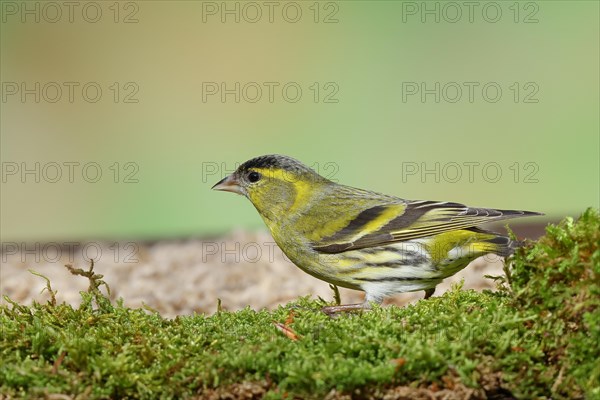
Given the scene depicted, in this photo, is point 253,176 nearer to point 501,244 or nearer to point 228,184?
point 228,184

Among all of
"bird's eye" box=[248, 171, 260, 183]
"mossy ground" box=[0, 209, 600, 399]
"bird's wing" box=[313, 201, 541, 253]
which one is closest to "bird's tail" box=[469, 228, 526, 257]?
"bird's wing" box=[313, 201, 541, 253]

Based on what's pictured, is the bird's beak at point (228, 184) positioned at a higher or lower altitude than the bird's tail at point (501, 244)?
higher

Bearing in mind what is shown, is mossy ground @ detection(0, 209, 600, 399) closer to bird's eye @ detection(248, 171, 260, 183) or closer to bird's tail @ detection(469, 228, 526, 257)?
bird's tail @ detection(469, 228, 526, 257)

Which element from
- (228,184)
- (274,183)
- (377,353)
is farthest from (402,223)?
(377,353)

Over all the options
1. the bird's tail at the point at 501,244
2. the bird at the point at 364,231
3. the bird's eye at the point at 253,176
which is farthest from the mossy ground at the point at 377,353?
the bird's eye at the point at 253,176

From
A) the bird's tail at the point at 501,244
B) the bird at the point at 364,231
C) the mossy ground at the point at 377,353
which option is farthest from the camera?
the bird at the point at 364,231

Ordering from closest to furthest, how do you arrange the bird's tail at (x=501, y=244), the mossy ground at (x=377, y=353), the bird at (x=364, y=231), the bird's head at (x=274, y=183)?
1. the mossy ground at (x=377, y=353)
2. the bird's tail at (x=501, y=244)
3. the bird at (x=364, y=231)
4. the bird's head at (x=274, y=183)

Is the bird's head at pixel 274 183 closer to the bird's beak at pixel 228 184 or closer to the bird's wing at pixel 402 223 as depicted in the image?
the bird's beak at pixel 228 184
